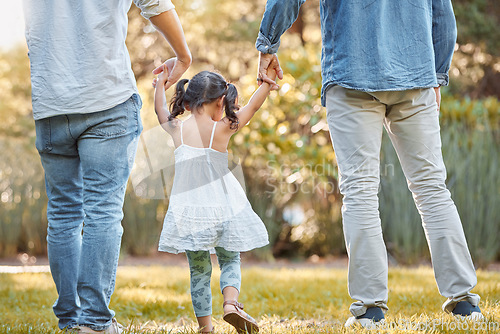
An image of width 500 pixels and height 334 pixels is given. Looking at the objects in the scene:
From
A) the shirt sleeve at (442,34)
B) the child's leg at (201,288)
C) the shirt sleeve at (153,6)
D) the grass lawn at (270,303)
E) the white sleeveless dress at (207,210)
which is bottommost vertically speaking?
the grass lawn at (270,303)

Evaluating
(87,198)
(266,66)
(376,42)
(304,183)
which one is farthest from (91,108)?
(304,183)

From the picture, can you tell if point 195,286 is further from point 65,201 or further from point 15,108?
point 15,108

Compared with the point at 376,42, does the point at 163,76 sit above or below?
below

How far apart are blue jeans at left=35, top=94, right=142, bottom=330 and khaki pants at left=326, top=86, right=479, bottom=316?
34.8 inches

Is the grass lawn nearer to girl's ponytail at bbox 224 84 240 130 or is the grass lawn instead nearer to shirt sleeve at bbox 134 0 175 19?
girl's ponytail at bbox 224 84 240 130

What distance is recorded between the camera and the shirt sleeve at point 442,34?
7.95ft

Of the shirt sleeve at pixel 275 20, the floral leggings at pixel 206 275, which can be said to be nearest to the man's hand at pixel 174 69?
the shirt sleeve at pixel 275 20

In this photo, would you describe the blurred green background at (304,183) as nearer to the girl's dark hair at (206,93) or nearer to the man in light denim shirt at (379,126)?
the girl's dark hair at (206,93)

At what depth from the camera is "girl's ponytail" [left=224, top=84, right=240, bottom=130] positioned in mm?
2512

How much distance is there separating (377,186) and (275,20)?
0.83 m

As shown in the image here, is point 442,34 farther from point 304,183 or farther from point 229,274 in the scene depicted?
point 304,183

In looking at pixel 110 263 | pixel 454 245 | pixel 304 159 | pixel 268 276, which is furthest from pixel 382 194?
pixel 110 263

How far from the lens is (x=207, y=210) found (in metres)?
2.40

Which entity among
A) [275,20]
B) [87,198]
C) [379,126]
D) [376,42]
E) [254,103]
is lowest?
[87,198]
